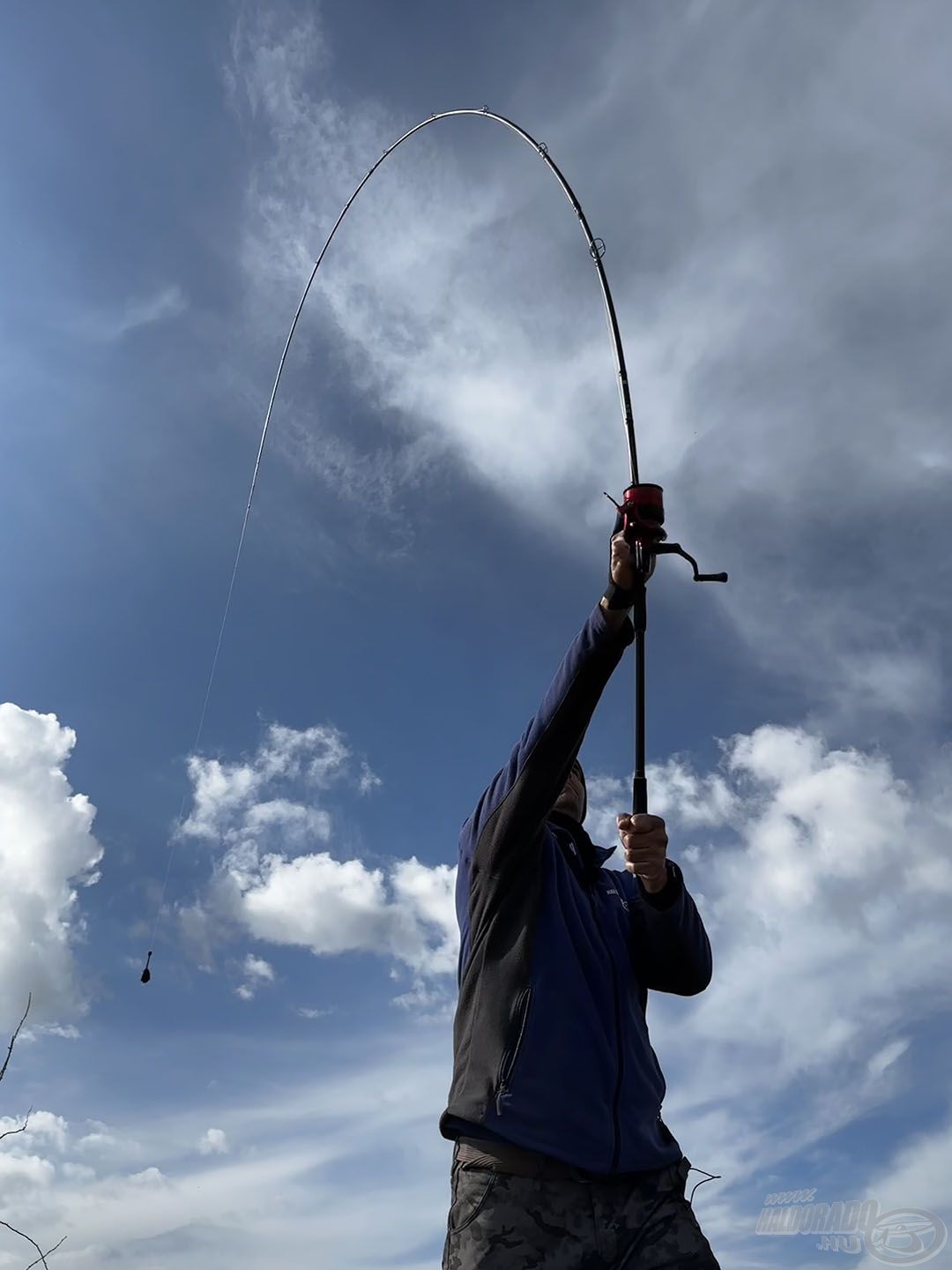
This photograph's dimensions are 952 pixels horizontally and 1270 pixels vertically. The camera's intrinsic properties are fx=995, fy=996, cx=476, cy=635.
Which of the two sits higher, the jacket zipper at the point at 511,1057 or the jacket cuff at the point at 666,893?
the jacket cuff at the point at 666,893

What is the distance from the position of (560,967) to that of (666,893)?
683 mm

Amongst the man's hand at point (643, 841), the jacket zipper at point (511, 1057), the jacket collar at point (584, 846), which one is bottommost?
the jacket zipper at point (511, 1057)

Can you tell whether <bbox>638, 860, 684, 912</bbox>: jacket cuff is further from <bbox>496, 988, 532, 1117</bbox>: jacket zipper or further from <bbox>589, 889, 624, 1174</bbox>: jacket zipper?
<bbox>496, 988, 532, 1117</bbox>: jacket zipper

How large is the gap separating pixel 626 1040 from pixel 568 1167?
559mm

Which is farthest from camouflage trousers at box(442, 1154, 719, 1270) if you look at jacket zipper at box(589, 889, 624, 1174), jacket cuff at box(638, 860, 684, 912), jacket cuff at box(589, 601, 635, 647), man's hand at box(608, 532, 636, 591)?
man's hand at box(608, 532, 636, 591)

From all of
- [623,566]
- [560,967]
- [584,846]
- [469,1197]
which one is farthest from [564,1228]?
[623,566]

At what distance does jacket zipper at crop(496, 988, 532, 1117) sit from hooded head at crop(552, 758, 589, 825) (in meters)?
1.22

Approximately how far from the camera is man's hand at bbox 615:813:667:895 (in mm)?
3932

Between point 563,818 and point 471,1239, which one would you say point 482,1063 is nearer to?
point 471,1239

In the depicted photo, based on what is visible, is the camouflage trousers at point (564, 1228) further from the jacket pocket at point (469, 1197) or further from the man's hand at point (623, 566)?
the man's hand at point (623, 566)

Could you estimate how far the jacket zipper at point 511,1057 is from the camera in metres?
3.73

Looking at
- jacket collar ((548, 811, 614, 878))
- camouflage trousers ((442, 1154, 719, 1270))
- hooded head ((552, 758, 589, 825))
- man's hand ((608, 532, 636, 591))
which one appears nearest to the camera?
camouflage trousers ((442, 1154, 719, 1270))

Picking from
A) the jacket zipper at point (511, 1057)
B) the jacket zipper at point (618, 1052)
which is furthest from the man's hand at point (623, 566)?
the jacket zipper at point (511, 1057)

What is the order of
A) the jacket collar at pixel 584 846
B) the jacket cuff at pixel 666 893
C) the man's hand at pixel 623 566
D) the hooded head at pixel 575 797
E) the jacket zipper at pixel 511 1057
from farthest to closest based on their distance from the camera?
the hooded head at pixel 575 797 → the jacket collar at pixel 584 846 → the jacket cuff at pixel 666 893 → the man's hand at pixel 623 566 → the jacket zipper at pixel 511 1057
